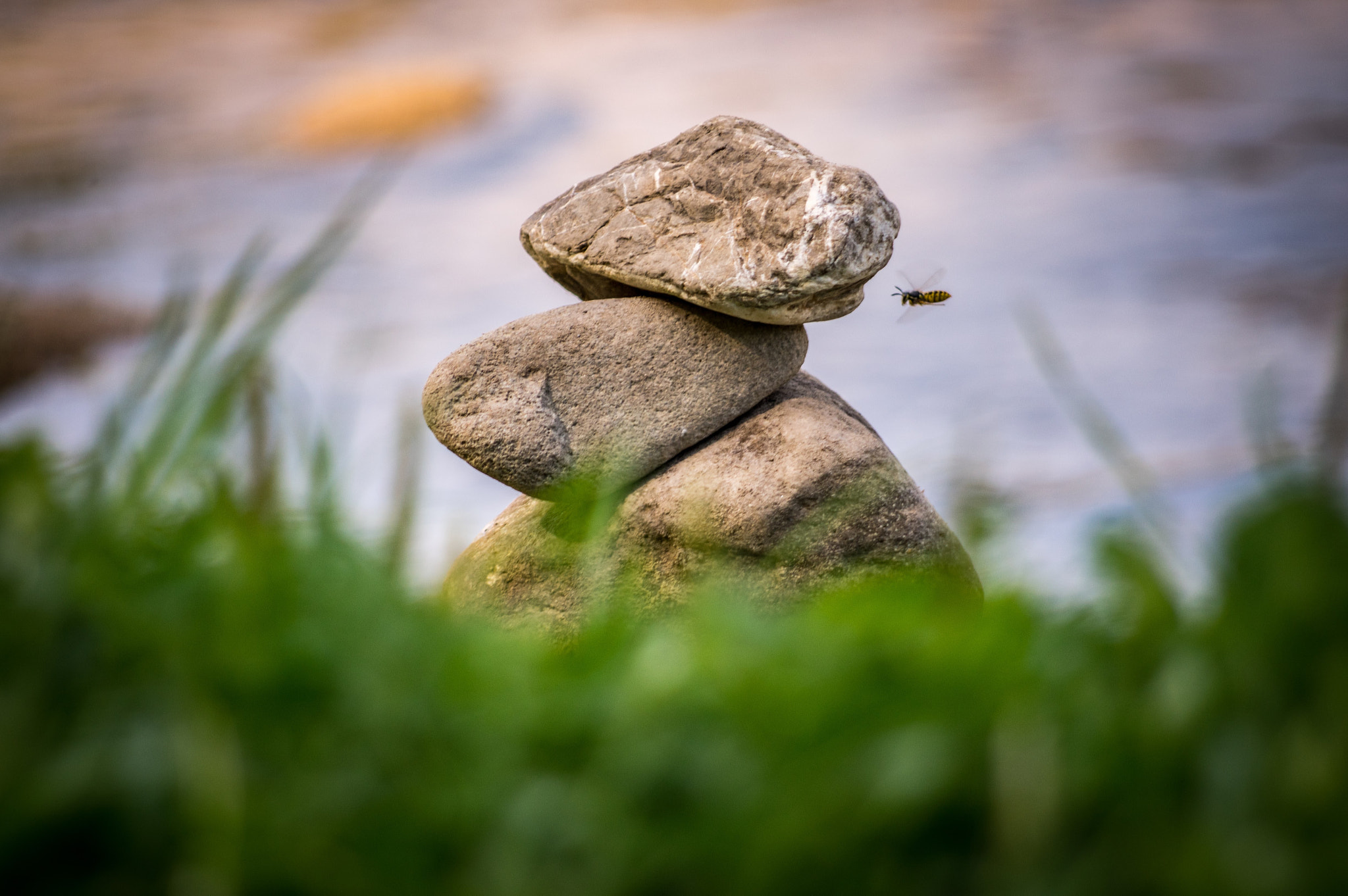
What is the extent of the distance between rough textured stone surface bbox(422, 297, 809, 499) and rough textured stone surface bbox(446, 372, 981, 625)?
0.14m

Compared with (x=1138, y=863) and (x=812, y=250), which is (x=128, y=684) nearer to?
(x=1138, y=863)

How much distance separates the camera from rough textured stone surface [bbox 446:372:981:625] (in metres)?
3.45

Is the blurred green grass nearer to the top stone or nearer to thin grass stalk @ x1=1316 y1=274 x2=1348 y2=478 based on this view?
thin grass stalk @ x1=1316 y1=274 x2=1348 y2=478

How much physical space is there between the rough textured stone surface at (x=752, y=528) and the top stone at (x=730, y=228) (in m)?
0.52

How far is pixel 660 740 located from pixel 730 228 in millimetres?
3034

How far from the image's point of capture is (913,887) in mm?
687

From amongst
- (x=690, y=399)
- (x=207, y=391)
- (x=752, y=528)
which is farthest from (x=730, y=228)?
(x=207, y=391)

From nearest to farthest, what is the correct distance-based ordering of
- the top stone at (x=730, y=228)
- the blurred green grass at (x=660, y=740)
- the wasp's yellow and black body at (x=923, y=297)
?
1. the blurred green grass at (x=660, y=740)
2. the top stone at (x=730, y=228)
3. the wasp's yellow and black body at (x=923, y=297)

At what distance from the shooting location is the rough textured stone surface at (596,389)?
3500 millimetres

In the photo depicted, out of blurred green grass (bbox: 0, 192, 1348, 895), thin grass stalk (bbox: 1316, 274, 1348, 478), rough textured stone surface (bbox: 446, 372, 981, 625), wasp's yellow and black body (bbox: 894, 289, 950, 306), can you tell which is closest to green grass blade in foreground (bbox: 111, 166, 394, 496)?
blurred green grass (bbox: 0, 192, 1348, 895)

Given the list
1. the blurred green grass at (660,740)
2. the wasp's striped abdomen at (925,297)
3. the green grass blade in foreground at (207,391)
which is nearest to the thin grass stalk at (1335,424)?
the blurred green grass at (660,740)

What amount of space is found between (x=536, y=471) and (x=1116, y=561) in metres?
2.81

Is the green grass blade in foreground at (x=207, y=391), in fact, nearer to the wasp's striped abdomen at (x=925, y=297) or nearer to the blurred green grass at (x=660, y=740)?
the blurred green grass at (x=660, y=740)

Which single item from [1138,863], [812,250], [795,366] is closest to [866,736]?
[1138,863]
